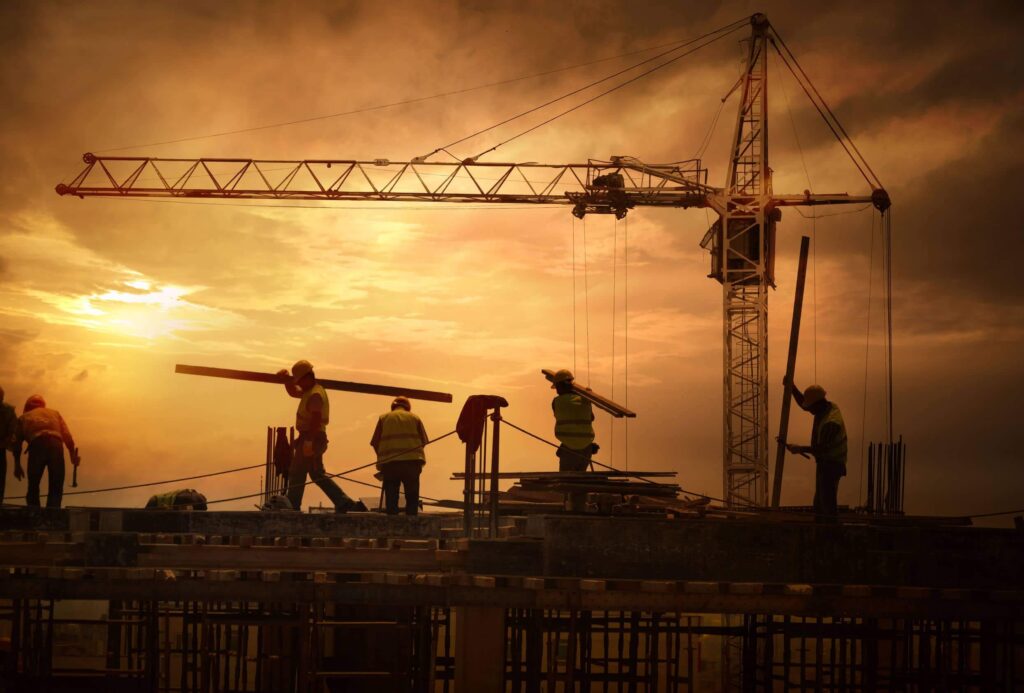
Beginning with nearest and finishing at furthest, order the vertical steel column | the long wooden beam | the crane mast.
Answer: the vertical steel column → the long wooden beam → the crane mast

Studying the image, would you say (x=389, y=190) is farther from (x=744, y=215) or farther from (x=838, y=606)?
(x=838, y=606)

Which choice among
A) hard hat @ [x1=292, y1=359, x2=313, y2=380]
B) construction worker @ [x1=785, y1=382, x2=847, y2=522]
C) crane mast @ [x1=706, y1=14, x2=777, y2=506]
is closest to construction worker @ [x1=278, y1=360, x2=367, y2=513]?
hard hat @ [x1=292, y1=359, x2=313, y2=380]

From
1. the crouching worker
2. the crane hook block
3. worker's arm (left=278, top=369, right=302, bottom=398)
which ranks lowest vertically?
the crouching worker

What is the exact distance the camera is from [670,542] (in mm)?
14281

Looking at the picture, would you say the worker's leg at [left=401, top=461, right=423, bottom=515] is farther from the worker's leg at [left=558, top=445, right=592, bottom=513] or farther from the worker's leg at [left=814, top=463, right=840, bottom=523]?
the worker's leg at [left=814, top=463, right=840, bottom=523]

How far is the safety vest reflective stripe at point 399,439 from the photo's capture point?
677 inches

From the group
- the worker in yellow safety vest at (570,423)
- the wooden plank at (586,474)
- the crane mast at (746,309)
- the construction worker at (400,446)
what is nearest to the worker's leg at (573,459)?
the worker in yellow safety vest at (570,423)

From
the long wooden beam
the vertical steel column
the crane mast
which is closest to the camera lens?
the vertical steel column

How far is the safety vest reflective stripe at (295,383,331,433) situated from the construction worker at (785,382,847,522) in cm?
622

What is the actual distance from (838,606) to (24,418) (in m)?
11.4

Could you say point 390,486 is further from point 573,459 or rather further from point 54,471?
point 54,471

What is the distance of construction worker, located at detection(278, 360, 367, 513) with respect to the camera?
17.2m

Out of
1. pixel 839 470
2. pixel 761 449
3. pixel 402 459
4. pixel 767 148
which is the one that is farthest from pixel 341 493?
pixel 767 148

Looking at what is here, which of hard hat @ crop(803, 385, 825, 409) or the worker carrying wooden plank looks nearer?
hard hat @ crop(803, 385, 825, 409)
